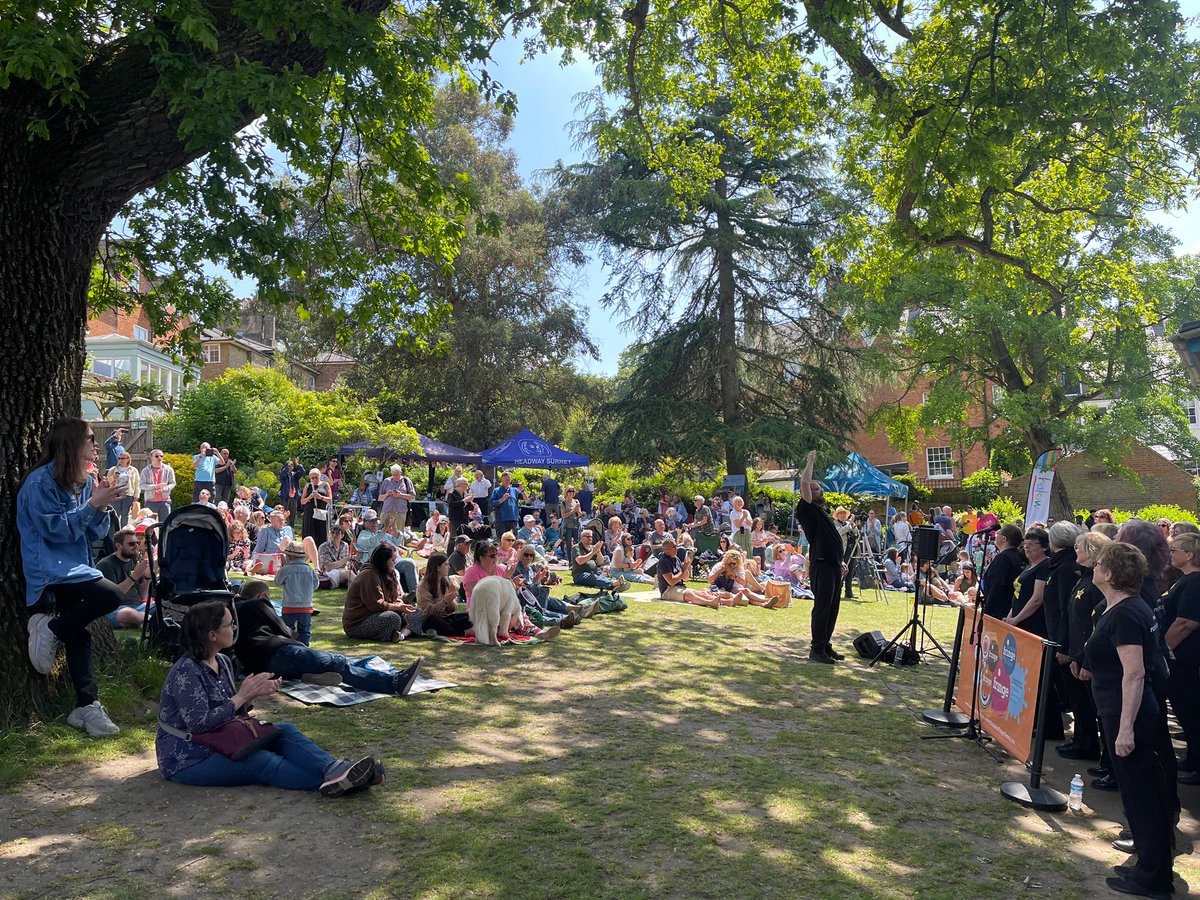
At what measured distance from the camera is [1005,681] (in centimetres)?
643

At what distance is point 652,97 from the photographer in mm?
15648

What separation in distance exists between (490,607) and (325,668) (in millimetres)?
2900

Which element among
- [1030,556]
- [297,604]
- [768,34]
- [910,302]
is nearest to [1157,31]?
[1030,556]

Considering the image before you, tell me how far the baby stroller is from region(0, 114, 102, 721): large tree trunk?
131 centimetres

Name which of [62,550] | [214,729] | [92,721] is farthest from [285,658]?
[214,729]

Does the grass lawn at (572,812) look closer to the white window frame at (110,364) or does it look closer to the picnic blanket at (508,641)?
the picnic blanket at (508,641)

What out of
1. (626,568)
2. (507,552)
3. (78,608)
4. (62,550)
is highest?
(62,550)

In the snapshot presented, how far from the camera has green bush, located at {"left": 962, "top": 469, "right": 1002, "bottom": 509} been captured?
1454 inches

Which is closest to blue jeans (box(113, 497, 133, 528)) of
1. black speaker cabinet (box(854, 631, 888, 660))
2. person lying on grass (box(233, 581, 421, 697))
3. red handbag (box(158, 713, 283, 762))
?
person lying on grass (box(233, 581, 421, 697))

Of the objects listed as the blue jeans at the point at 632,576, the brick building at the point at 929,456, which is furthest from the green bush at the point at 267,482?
the brick building at the point at 929,456

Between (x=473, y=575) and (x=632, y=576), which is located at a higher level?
(x=473, y=575)

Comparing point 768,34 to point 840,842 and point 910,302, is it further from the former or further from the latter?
point 910,302

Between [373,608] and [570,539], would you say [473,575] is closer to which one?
[373,608]

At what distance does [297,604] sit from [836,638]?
6.77 metres
